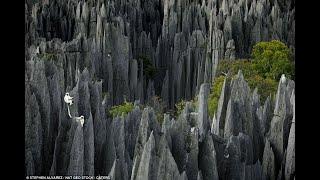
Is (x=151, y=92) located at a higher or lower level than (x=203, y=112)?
higher

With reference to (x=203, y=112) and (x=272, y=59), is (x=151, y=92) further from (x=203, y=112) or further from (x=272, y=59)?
(x=272, y=59)

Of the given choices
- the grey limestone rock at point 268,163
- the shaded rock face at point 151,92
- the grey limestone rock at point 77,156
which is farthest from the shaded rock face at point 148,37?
the grey limestone rock at point 268,163

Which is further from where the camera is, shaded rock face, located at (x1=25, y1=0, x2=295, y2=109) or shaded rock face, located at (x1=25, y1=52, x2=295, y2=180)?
shaded rock face, located at (x1=25, y1=0, x2=295, y2=109)

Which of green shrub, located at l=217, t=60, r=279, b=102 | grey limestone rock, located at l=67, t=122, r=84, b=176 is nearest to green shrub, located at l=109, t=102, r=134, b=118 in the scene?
grey limestone rock, located at l=67, t=122, r=84, b=176

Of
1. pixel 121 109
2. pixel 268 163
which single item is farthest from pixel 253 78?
pixel 121 109

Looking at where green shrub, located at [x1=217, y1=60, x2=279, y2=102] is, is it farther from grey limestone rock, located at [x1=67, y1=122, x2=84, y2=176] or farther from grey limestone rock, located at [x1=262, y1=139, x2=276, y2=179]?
grey limestone rock, located at [x1=67, y1=122, x2=84, y2=176]
